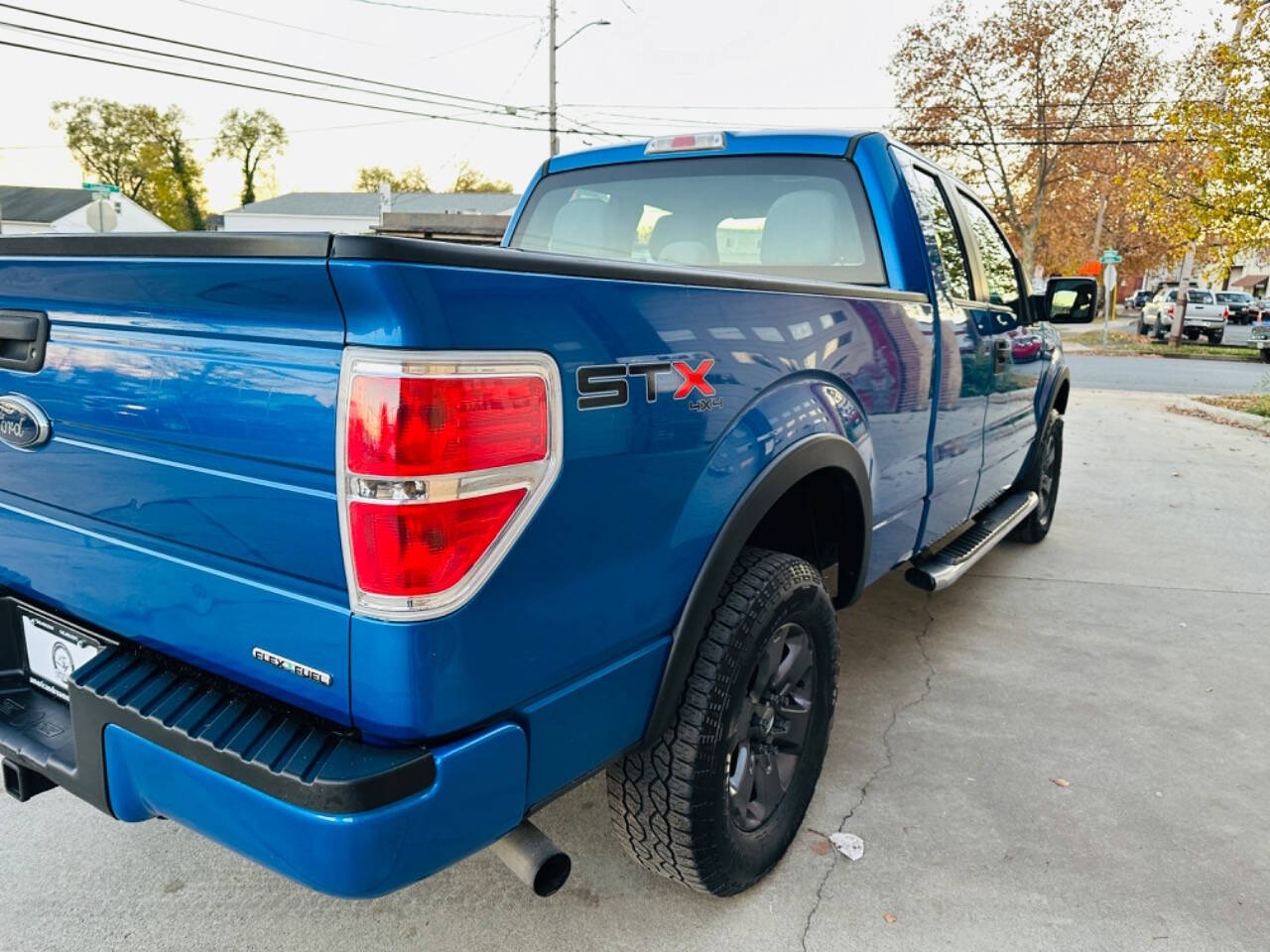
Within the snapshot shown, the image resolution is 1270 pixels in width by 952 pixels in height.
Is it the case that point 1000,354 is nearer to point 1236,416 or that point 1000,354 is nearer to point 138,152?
point 1236,416

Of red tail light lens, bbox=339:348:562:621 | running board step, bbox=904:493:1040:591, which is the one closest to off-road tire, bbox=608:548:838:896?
red tail light lens, bbox=339:348:562:621

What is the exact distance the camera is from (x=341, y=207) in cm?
6475

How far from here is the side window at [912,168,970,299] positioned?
129 inches

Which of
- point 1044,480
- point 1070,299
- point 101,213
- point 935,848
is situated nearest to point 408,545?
point 935,848

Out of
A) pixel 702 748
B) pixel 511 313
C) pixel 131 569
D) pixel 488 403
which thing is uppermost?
pixel 511 313

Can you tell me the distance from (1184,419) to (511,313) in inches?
510

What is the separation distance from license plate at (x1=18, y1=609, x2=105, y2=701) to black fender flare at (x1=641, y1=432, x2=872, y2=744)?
45.2 inches

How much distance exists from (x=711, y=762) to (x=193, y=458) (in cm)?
122

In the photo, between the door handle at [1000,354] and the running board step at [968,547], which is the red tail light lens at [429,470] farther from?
the door handle at [1000,354]

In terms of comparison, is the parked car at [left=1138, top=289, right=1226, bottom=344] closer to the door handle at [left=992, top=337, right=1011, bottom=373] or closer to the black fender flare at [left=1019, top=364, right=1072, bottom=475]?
the black fender flare at [left=1019, top=364, right=1072, bottom=475]

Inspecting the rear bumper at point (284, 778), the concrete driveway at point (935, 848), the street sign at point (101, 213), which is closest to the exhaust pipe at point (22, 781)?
the rear bumper at point (284, 778)

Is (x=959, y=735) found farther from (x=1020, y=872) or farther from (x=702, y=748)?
(x=702, y=748)

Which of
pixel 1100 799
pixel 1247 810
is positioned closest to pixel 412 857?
pixel 1100 799

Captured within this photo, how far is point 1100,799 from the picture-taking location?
2.81 metres
